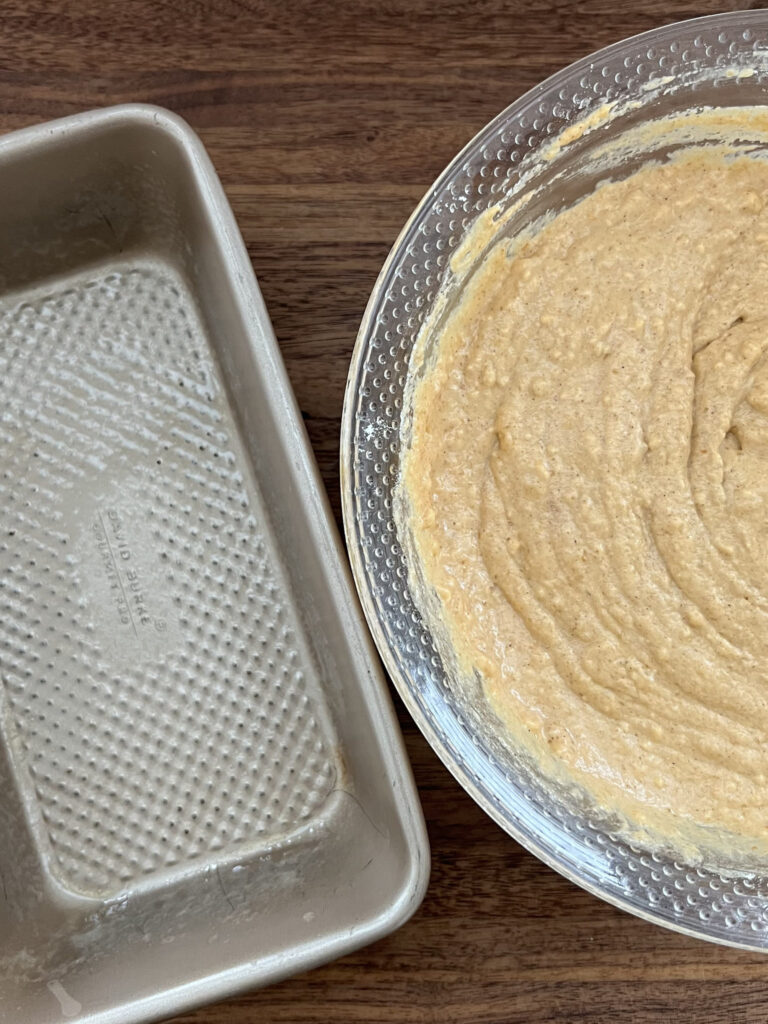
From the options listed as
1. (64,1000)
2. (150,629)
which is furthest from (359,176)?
(64,1000)

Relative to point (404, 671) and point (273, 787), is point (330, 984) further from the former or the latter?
point (404, 671)

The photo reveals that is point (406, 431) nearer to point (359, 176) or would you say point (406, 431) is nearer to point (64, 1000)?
point (359, 176)

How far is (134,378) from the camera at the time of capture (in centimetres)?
123

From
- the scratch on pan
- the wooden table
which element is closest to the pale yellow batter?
the wooden table

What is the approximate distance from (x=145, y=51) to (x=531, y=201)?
53cm

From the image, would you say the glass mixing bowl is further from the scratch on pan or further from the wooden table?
the scratch on pan

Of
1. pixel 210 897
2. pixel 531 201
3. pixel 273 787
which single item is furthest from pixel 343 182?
pixel 210 897

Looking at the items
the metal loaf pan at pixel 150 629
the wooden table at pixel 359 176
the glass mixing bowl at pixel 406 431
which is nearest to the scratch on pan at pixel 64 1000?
the metal loaf pan at pixel 150 629

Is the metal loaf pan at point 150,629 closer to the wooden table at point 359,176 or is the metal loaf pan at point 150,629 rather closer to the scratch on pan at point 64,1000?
the scratch on pan at point 64,1000

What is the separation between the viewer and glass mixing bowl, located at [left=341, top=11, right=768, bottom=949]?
3.29ft

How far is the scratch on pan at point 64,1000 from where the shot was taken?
1.09 m

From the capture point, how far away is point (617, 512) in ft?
3.60

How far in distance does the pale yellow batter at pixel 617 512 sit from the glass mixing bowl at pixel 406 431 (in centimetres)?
6

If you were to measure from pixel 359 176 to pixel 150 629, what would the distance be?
64 cm
